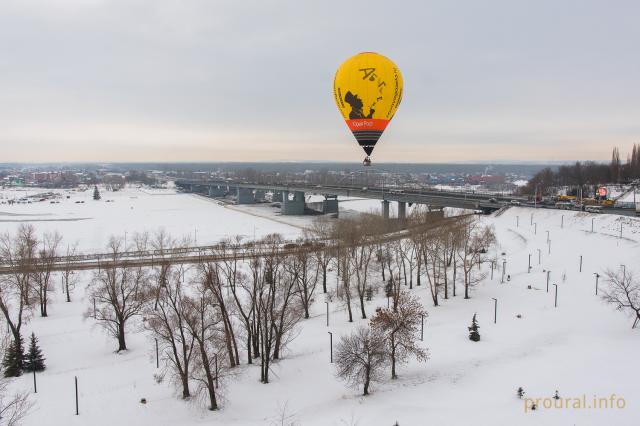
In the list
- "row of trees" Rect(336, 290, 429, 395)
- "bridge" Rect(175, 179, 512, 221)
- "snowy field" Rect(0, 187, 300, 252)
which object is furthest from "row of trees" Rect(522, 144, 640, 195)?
"row of trees" Rect(336, 290, 429, 395)

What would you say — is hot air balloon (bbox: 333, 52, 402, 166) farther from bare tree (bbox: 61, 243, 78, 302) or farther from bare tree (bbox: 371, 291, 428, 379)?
bare tree (bbox: 61, 243, 78, 302)

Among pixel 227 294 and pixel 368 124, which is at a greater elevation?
pixel 368 124

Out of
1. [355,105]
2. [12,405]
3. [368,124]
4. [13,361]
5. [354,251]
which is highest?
[355,105]

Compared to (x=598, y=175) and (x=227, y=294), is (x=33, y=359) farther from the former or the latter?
(x=598, y=175)

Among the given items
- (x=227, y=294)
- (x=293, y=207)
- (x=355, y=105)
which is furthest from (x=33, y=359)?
(x=293, y=207)

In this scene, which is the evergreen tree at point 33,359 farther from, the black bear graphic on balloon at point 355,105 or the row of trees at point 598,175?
the row of trees at point 598,175

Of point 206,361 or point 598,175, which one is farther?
point 598,175
